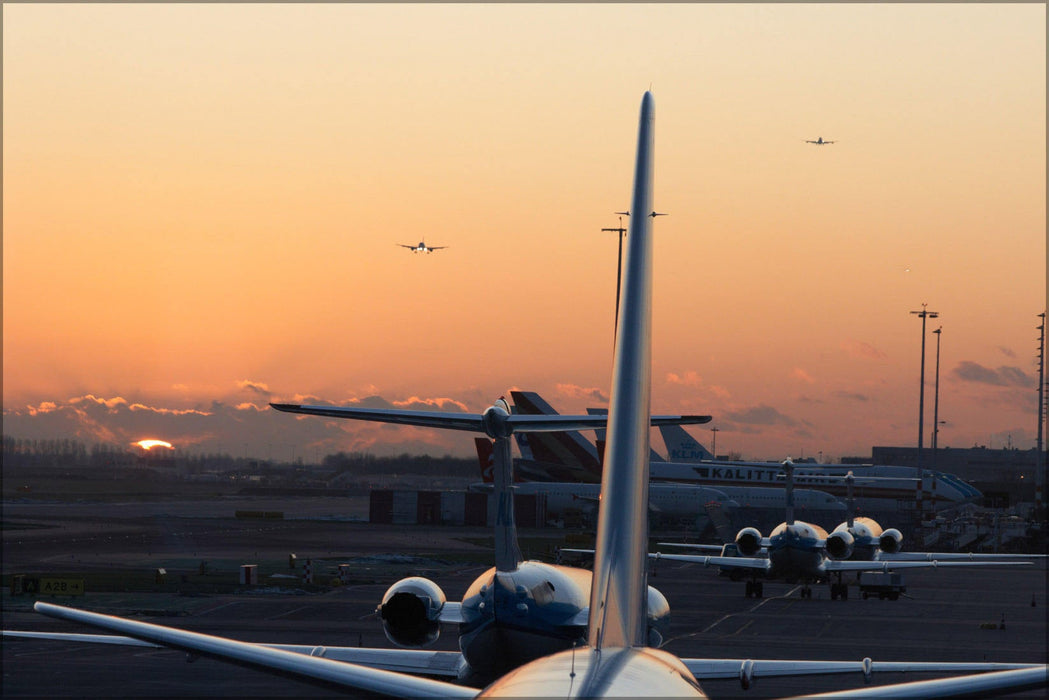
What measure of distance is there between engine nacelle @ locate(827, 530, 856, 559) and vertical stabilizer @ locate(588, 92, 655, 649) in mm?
50216

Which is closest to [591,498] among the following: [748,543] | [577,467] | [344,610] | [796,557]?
[577,467]

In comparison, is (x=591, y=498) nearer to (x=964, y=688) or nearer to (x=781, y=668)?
(x=781, y=668)

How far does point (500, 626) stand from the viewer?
18688 millimetres

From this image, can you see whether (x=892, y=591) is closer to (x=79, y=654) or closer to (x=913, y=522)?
(x=79, y=654)

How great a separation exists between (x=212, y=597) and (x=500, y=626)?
32982 millimetres

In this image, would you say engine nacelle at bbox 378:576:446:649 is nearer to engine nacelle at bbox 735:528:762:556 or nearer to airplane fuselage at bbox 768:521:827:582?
airplane fuselage at bbox 768:521:827:582

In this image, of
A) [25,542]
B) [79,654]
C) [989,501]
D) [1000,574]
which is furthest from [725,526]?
[989,501]

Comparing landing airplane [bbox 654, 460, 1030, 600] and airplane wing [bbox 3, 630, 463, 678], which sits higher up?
airplane wing [bbox 3, 630, 463, 678]

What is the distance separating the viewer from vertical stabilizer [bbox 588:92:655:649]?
8664mm

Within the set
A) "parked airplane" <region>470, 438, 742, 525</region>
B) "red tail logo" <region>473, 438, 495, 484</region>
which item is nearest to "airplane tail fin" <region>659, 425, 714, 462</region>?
"parked airplane" <region>470, 438, 742, 525</region>

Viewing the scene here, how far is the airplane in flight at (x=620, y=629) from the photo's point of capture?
759 centimetres

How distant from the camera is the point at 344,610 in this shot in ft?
149

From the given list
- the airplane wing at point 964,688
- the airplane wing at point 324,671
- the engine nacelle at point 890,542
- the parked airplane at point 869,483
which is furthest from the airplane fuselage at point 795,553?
the airplane wing at point 324,671

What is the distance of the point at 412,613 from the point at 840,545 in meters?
43.1
